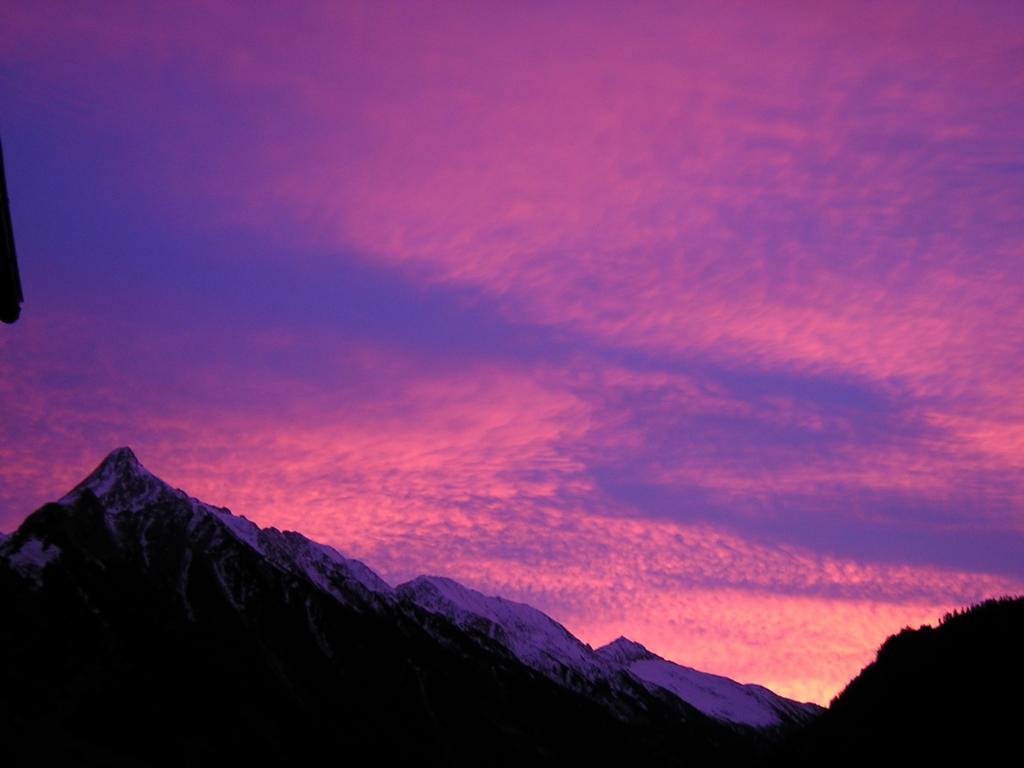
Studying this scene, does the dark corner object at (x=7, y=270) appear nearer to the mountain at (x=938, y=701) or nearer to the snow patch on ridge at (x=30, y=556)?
the mountain at (x=938, y=701)

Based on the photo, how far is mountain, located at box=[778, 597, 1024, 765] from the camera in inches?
1080

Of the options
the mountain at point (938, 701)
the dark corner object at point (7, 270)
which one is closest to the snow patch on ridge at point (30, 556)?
the mountain at point (938, 701)

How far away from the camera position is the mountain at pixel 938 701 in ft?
90.0

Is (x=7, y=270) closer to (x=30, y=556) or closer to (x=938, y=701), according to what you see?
(x=938, y=701)

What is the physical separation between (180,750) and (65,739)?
4865 inches

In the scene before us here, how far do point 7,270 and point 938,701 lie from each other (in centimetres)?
3378

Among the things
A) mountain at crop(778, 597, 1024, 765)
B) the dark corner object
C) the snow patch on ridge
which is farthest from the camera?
the snow patch on ridge

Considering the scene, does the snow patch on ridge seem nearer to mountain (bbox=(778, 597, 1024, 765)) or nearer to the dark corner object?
mountain (bbox=(778, 597, 1024, 765))

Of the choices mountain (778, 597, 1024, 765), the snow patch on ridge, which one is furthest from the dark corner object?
the snow patch on ridge

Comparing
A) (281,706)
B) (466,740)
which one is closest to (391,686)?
(466,740)

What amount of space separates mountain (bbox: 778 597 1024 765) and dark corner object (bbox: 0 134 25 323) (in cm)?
2822

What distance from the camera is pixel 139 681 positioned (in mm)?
133625

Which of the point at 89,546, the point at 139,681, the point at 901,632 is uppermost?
the point at 89,546

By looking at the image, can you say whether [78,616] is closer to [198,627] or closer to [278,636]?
[198,627]
